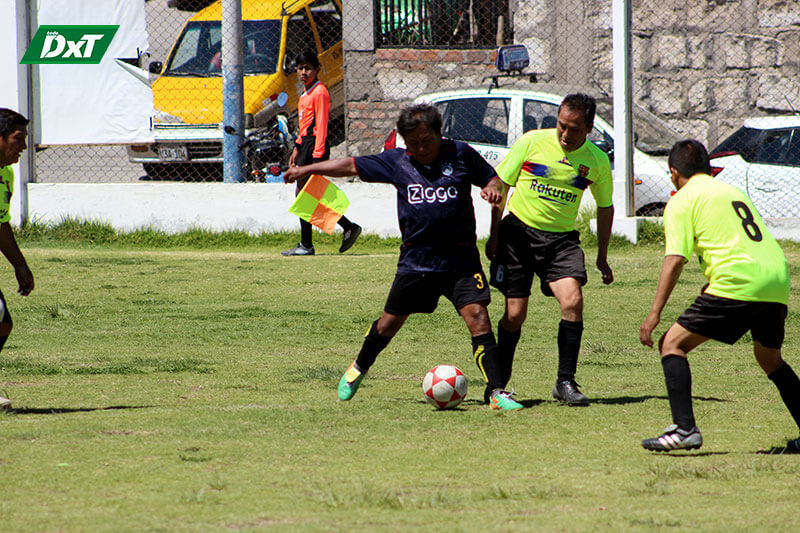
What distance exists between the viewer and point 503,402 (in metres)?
5.95

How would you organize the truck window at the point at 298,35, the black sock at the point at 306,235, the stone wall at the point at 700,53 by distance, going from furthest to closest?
1. the stone wall at the point at 700,53
2. the truck window at the point at 298,35
3. the black sock at the point at 306,235

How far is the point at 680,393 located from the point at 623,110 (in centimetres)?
821

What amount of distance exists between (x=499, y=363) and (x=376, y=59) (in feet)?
35.8

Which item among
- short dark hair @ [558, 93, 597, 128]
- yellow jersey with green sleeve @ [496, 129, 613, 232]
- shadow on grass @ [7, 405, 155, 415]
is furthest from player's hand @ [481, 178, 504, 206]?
shadow on grass @ [7, 405, 155, 415]

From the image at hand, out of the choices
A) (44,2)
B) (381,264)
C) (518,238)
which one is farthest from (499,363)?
(44,2)

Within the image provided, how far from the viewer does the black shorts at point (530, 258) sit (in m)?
6.28

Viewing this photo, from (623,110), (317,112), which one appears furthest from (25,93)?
(623,110)

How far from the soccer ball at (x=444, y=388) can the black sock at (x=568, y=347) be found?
59cm

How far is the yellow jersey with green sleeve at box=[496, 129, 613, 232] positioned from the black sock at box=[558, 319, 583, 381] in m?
0.56

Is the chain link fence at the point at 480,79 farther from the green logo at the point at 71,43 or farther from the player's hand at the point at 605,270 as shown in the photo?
the player's hand at the point at 605,270

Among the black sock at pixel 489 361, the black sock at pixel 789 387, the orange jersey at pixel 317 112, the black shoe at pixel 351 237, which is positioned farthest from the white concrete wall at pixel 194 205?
the black sock at pixel 789 387

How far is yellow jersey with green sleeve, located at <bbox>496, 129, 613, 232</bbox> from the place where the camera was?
20.7ft

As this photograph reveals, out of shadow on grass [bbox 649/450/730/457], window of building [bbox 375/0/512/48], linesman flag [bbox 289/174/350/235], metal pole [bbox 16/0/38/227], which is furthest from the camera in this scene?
window of building [bbox 375/0/512/48]

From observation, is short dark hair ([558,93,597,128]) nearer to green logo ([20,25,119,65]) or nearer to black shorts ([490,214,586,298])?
black shorts ([490,214,586,298])
